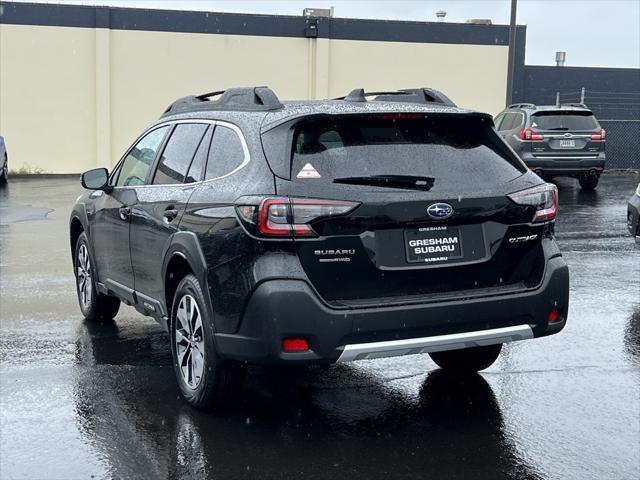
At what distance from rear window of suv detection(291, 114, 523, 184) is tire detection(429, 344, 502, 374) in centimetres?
132

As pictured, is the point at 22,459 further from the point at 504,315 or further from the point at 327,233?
the point at 504,315

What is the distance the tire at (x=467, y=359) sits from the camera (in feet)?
19.8

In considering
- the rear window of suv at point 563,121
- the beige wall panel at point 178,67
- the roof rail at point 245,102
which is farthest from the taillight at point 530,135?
the roof rail at point 245,102

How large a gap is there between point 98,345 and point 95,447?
220cm

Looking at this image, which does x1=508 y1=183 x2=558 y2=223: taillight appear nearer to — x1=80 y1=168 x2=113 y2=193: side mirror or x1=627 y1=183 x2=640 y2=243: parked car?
x1=80 y1=168 x2=113 y2=193: side mirror

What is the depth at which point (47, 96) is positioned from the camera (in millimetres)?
27484

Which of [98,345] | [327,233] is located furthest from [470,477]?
[98,345]

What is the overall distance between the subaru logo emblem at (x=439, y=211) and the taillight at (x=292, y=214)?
0.45 meters

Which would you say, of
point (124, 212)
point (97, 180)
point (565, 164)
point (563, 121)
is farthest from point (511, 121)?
point (124, 212)

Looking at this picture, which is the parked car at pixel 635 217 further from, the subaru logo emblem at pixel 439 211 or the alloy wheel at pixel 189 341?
the alloy wheel at pixel 189 341

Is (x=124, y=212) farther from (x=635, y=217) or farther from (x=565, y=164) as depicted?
(x=565, y=164)

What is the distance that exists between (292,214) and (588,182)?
684 inches

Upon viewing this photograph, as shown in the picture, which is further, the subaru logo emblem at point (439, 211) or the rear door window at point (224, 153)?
the rear door window at point (224, 153)

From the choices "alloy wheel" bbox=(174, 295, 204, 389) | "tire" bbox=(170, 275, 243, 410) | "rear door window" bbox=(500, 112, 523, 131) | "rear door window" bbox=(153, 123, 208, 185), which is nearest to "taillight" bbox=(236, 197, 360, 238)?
"tire" bbox=(170, 275, 243, 410)
